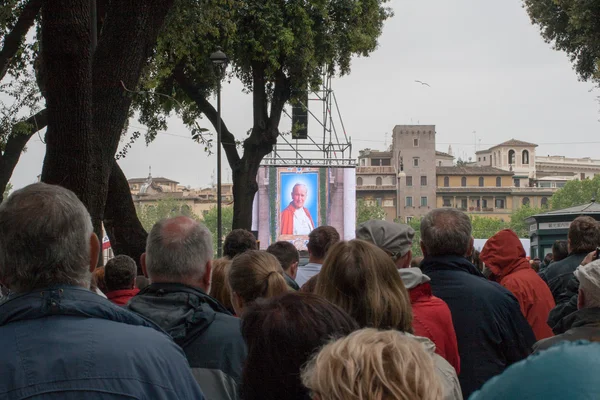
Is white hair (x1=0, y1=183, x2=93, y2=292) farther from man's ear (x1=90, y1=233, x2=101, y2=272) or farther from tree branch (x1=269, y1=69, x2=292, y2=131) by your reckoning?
tree branch (x1=269, y1=69, x2=292, y2=131)

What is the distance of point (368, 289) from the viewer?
3402mm

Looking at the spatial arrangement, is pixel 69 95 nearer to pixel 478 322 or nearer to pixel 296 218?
pixel 478 322

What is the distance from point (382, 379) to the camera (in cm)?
171

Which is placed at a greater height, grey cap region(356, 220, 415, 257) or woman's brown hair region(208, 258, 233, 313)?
grey cap region(356, 220, 415, 257)

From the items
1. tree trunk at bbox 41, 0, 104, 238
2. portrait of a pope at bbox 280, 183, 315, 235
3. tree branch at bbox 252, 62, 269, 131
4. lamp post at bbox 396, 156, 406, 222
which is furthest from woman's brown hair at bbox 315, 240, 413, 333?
lamp post at bbox 396, 156, 406, 222

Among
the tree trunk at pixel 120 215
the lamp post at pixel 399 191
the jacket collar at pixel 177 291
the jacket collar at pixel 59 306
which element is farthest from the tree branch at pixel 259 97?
the lamp post at pixel 399 191

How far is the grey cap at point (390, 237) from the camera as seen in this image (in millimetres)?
4648

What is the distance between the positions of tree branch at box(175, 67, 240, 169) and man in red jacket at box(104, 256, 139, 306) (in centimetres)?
1437

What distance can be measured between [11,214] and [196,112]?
20.4 m

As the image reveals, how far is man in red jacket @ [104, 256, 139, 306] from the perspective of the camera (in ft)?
19.6

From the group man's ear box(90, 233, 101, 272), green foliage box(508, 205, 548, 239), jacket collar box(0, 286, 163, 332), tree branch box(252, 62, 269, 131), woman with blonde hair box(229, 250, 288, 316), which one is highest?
tree branch box(252, 62, 269, 131)

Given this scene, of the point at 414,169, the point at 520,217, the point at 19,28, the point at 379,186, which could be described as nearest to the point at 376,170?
the point at 379,186

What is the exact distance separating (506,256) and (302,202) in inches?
1187

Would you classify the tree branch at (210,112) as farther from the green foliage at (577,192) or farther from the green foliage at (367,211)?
the green foliage at (577,192)
